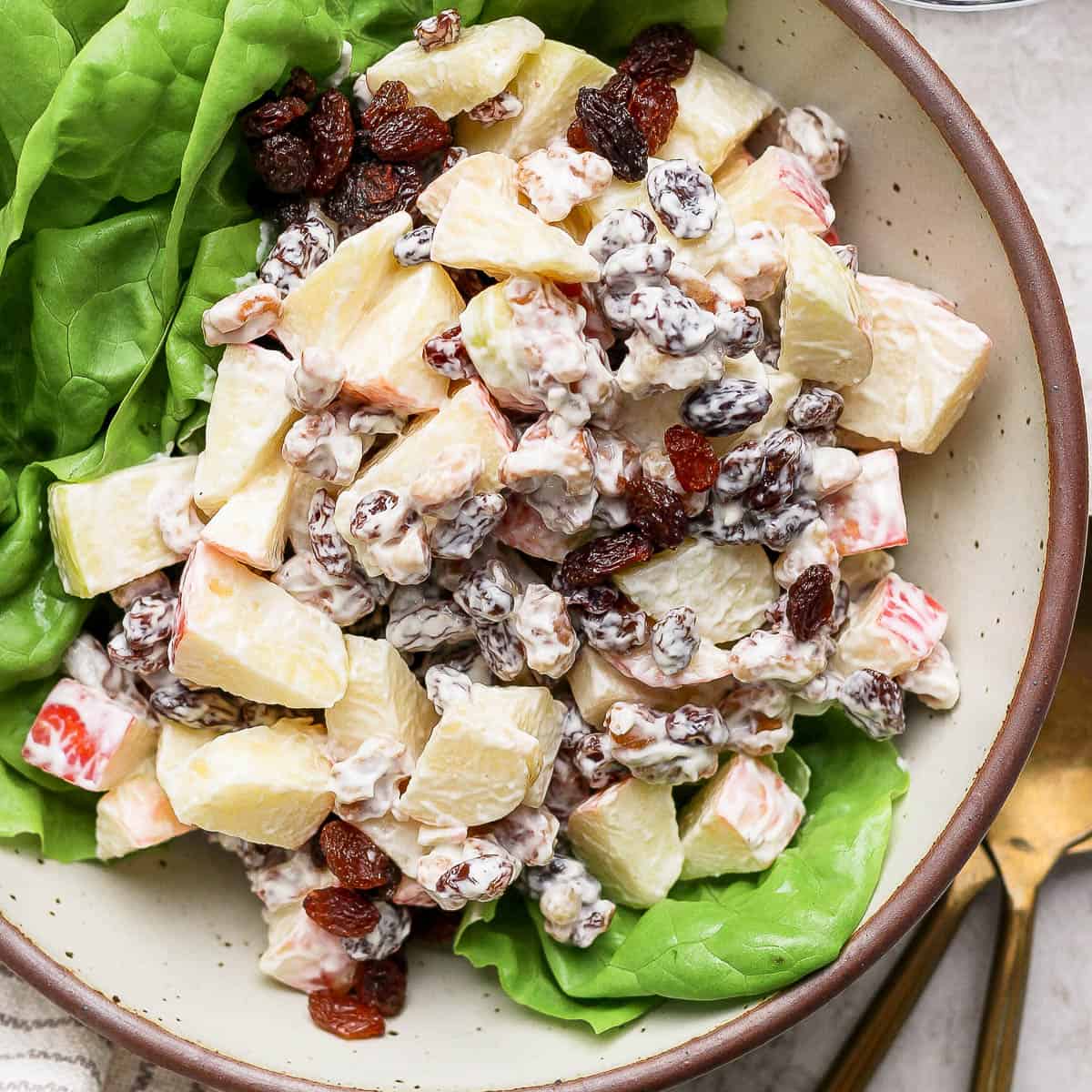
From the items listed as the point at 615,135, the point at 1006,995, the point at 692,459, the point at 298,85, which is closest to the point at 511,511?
the point at 692,459

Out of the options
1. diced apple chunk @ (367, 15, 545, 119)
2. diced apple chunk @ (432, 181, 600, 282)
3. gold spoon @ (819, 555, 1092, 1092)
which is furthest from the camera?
gold spoon @ (819, 555, 1092, 1092)

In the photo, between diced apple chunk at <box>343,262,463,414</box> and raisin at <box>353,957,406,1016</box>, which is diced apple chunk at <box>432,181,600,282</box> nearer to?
diced apple chunk at <box>343,262,463,414</box>

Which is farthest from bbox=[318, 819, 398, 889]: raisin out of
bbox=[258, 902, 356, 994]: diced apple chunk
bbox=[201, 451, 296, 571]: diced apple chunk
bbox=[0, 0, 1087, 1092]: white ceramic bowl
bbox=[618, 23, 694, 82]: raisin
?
bbox=[618, 23, 694, 82]: raisin

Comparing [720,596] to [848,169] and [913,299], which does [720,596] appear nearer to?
[913,299]

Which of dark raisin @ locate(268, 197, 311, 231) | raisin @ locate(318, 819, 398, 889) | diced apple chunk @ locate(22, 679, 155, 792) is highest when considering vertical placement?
dark raisin @ locate(268, 197, 311, 231)

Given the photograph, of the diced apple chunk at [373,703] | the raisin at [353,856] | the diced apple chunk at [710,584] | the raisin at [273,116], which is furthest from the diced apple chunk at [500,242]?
the raisin at [353,856]

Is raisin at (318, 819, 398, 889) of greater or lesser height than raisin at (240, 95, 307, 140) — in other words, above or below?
below

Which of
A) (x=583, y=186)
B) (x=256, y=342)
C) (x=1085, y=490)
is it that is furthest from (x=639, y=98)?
(x=1085, y=490)
